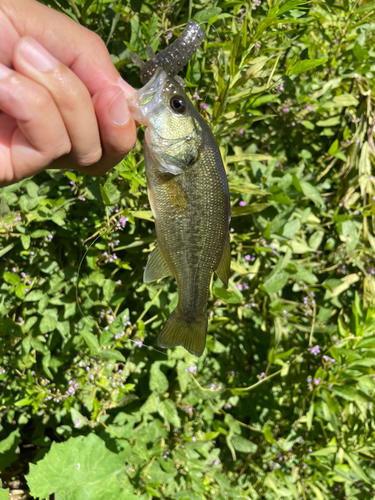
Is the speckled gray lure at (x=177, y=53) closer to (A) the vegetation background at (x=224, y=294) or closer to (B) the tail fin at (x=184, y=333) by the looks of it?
(A) the vegetation background at (x=224, y=294)

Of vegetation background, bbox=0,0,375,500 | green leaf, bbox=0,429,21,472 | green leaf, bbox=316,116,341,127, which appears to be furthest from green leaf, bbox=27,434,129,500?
green leaf, bbox=316,116,341,127

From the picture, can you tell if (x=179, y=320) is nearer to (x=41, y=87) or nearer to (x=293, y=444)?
(x=41, y=87)

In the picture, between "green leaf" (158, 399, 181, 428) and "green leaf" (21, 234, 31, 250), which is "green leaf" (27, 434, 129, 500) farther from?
"green leaf" (21, 234, 31, 250)

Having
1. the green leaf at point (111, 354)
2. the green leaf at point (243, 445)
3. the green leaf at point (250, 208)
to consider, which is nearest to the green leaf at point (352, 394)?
the green leaf at point (243, 445)

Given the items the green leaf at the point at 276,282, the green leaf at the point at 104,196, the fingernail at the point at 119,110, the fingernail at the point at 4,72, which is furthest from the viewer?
the green leaf at the point at 276,282

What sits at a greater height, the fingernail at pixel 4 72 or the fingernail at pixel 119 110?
the fingernail at pixel 4 72
